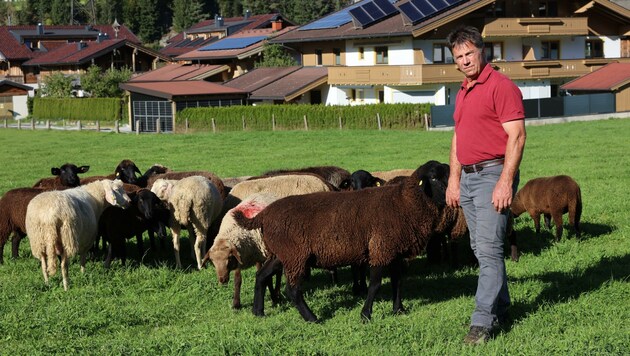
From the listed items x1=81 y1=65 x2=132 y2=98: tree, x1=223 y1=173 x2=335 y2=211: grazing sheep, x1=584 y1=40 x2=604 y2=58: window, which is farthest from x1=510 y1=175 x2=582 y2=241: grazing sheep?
x1=81 y1=65 x2=132 y2=98: tree

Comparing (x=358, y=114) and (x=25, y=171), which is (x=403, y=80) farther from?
(x=25, y=171)

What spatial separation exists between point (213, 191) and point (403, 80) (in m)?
38.5

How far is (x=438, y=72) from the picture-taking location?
4984 centimetres

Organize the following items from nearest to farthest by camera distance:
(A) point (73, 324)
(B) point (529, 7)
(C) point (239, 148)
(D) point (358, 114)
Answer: (A) point (73, 324) → (C) point (239, 148) → (D) point (358, 114) → (B) point (529, 7)

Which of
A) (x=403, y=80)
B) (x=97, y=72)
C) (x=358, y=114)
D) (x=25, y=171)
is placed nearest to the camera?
(x=25, y=171)

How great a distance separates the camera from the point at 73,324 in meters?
8.96

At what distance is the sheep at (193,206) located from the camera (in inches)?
505

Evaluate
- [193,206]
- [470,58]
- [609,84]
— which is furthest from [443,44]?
[470,58]

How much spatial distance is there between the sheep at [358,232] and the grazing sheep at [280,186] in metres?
3.58

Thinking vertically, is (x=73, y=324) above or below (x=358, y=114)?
below

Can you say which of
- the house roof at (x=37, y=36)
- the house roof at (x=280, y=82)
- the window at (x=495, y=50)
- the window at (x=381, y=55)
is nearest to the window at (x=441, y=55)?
the window at (x=381, y=55)

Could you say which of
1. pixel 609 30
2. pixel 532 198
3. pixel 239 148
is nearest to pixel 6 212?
pixel 532 198

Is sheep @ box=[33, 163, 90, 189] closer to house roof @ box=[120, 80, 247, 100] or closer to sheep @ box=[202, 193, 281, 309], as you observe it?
sheep @ box=[202, 193, 281, 309]

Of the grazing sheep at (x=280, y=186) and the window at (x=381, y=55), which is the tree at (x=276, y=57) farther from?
the grazing sheep at (x=280, y=186)
